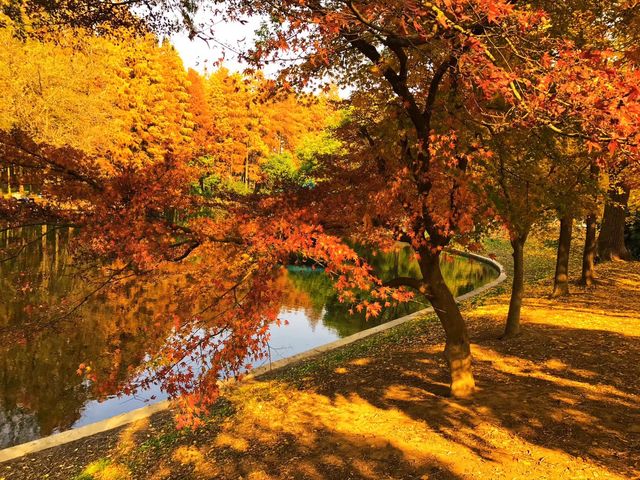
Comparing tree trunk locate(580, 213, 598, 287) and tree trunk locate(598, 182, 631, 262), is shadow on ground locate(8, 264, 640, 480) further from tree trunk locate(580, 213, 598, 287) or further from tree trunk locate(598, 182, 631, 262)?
tree trunk locate(598, 182, 631, 262)

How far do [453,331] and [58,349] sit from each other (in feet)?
35.4

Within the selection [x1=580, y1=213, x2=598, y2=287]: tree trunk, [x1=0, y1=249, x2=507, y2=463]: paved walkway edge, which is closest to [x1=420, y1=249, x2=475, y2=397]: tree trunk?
[x1=0, y1=249, x2=507, y2=463]: paved walkway edge

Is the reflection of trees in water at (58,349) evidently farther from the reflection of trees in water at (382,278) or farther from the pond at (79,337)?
the reflection of trees in water at (382,278)

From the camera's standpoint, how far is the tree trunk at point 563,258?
36.9 feet

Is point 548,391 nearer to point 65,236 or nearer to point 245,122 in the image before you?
point 65,236

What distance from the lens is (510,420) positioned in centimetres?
568

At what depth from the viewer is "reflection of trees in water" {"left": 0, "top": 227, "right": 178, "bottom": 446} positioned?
347 inches

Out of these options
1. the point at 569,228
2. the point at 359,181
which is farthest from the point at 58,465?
the point at 569,228

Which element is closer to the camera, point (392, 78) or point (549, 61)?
point (549, 61)

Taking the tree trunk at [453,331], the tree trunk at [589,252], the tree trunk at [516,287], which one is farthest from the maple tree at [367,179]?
the tree trunk at [589,252]

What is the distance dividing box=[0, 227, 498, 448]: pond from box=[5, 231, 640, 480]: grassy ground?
1.36m

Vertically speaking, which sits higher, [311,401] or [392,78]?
[392,78]

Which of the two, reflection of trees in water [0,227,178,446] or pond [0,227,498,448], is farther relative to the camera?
pond [0,227,498,448]

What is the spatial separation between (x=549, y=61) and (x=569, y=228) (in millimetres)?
8696
